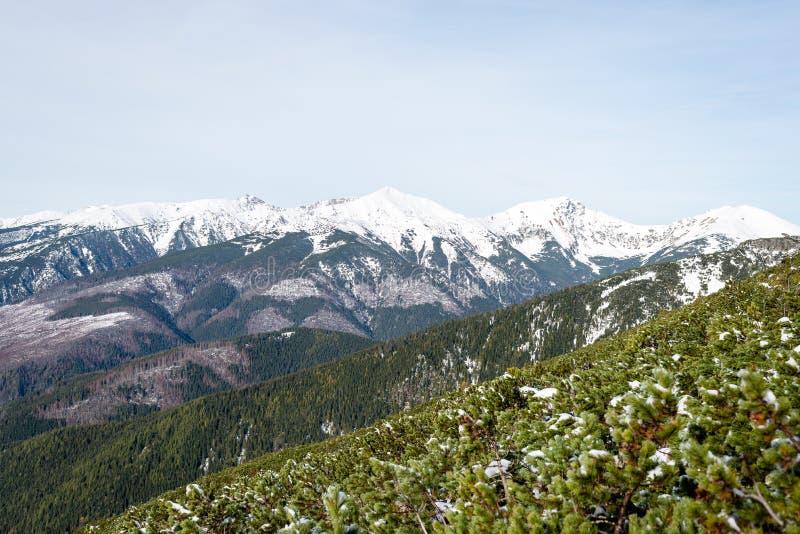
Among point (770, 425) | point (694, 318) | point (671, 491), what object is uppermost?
point (770, 425)

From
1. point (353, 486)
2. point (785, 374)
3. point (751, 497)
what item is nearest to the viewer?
point (751, 497)

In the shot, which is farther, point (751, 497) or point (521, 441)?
point (521, 441)

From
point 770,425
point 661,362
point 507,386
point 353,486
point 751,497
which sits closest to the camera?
point 751,497

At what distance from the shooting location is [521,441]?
1641 cm

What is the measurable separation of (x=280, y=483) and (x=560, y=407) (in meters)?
22.0

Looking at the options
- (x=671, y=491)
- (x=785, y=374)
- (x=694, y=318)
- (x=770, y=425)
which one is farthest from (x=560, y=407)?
(x=694, y=318)

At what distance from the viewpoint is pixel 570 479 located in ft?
30.2

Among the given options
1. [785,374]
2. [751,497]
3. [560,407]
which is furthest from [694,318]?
[751,497]

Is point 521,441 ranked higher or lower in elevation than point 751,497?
lower

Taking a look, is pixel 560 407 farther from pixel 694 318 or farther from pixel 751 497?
pixel 694 318

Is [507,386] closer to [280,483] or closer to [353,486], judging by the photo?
[353,486]

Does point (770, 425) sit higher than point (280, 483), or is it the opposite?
point (770, 425)

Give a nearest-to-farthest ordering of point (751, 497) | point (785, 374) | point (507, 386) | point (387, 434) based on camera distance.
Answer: point (751, 497), point (785, 374), point (507, 386), point (387, 434)

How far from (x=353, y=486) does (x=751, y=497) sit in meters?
18.6
